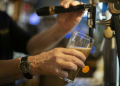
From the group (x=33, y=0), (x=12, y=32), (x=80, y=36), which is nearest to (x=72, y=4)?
(x=80, y=36)

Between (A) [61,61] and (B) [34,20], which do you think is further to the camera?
(B) [34,20]

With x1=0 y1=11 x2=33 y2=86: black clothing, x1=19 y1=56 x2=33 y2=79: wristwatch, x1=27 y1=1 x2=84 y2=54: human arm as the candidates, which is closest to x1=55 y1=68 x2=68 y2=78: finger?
x1=19 y1=56 x2=33 y2=79: wristwatch

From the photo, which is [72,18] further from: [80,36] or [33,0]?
[33,0]

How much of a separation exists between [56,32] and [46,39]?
128mm

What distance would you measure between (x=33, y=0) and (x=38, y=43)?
8.26ft

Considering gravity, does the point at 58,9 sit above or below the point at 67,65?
above

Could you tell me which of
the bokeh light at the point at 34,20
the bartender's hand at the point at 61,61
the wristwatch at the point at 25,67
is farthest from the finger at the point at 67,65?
the bokeh light at the point at 34,20

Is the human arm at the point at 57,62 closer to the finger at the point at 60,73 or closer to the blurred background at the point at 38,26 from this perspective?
the finger at the point at 60,73

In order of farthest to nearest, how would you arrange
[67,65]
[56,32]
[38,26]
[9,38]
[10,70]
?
1. [38,26]
2. [9,38]
3. [56,32]
4. [10,70]
5. [67,65]

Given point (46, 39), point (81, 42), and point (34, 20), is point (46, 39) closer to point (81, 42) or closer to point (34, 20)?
point (81, 42)

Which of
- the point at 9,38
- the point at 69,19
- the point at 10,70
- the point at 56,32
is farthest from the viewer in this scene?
the point at 9,38

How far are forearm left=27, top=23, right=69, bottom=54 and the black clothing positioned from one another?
0.23ft

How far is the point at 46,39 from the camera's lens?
1.00 meters

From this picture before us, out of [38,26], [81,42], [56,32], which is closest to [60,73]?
[81,42]
